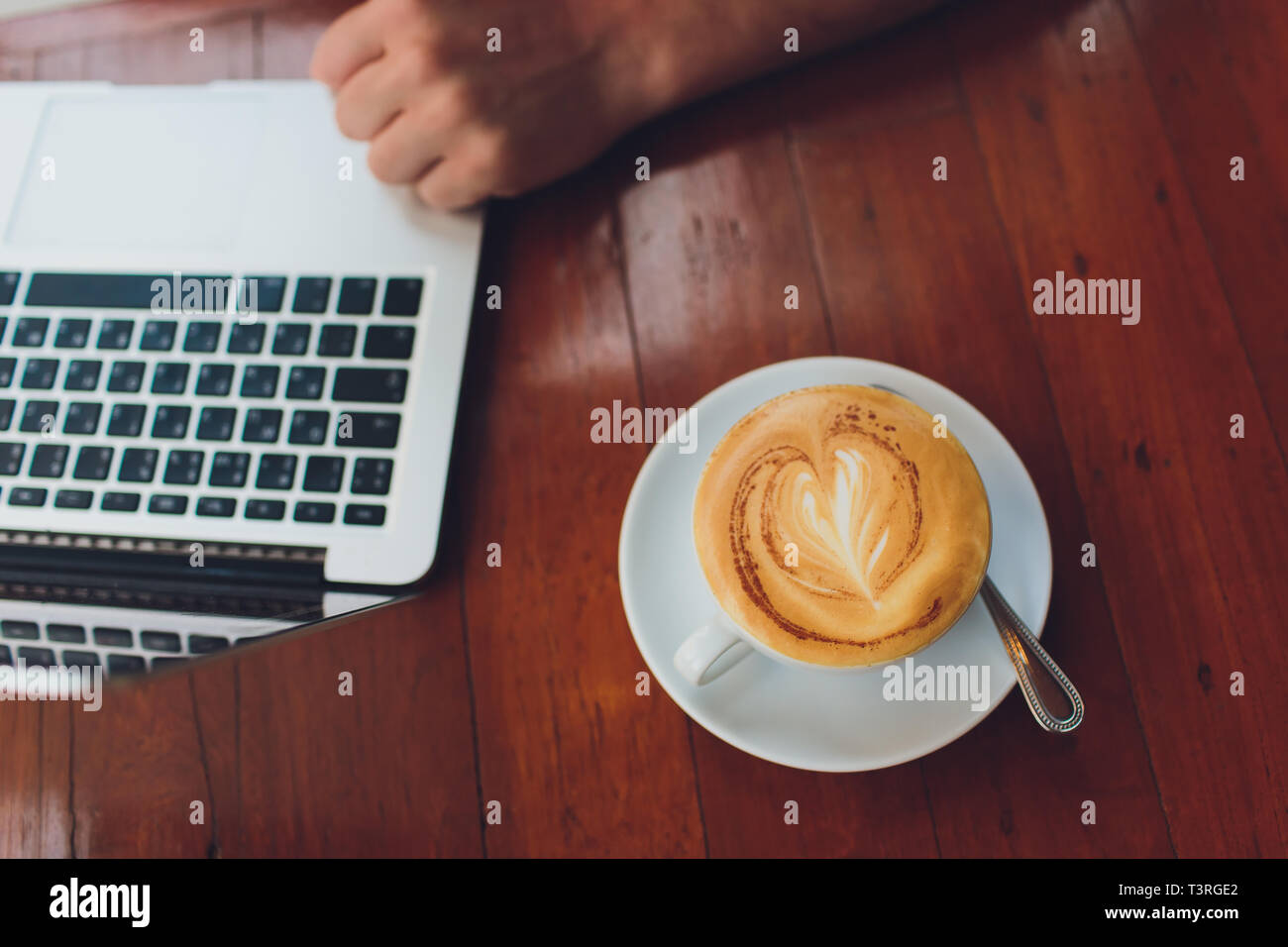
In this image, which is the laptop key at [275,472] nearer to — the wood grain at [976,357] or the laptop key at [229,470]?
the laptop key at [229,470]

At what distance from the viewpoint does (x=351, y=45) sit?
2.09 ft

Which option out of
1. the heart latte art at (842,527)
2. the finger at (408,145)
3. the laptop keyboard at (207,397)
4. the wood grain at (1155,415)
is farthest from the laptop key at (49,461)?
the wood grain at (1155,415)

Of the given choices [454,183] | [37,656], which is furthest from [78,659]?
[454,183]

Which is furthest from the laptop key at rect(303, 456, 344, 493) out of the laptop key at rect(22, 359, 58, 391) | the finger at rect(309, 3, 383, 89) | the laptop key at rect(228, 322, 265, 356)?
the finger at rect(309, 3, 383, 89)

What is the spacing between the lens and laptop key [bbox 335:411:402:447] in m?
0.59

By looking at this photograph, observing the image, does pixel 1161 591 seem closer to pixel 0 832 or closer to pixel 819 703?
pixel 819 703

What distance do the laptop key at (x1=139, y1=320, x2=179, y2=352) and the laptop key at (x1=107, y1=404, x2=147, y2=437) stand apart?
0.16ft

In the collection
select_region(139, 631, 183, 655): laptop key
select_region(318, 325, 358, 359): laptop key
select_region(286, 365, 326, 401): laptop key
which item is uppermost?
select_region(318, 325, 358, 359): laptop key

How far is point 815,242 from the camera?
0.68 m

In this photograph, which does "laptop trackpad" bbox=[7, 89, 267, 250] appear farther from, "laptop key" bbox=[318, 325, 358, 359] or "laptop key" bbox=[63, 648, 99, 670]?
"laptop key" bbox=[63, 648, 99, 670]
